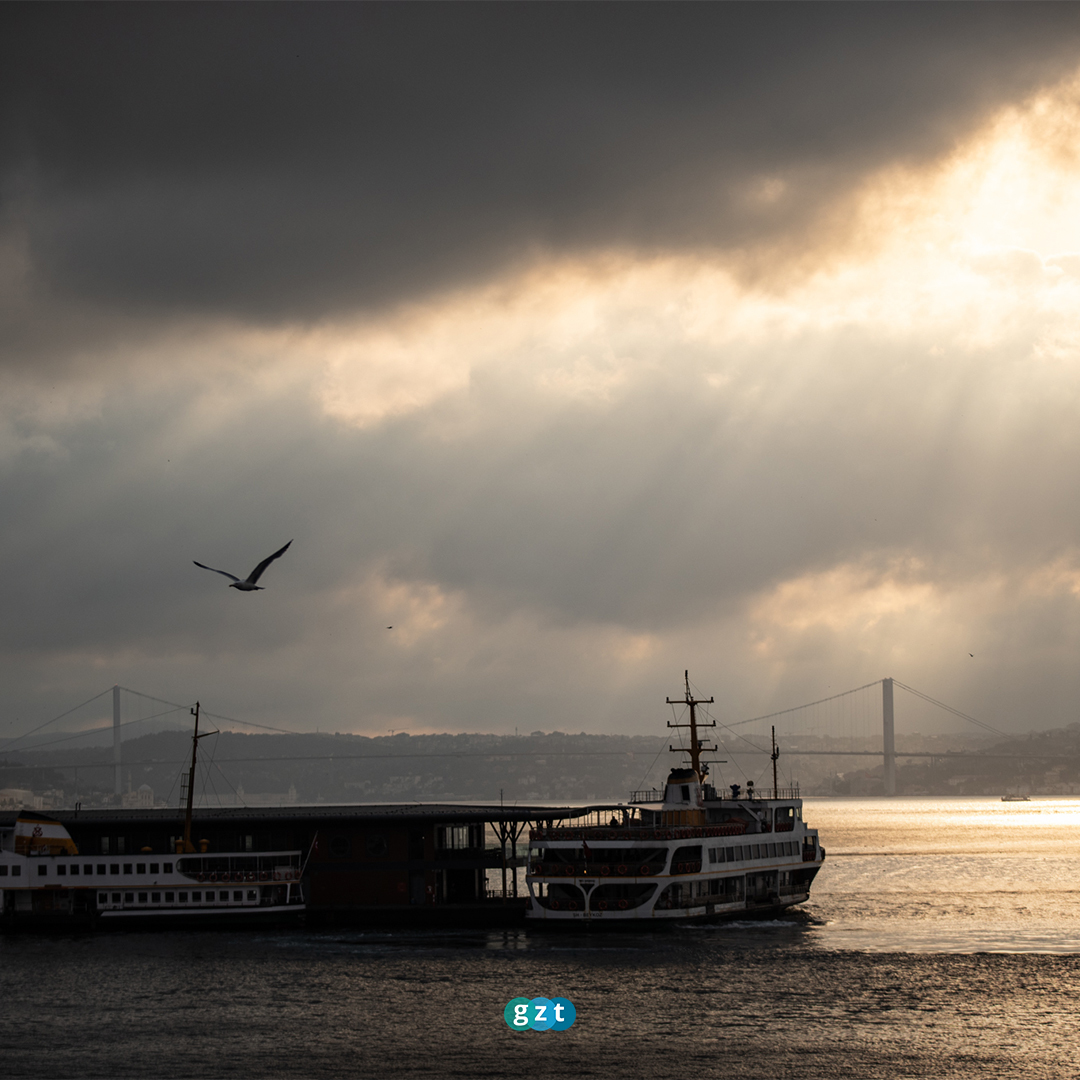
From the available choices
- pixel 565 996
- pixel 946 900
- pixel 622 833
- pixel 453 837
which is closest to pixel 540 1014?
pixel 565 996

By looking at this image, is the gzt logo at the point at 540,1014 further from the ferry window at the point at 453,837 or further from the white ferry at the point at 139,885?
the white ferry at the point at 139,885

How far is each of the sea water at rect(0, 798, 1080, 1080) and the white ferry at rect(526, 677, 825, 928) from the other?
1.25 metres

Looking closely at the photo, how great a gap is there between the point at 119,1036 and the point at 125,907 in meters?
19.8

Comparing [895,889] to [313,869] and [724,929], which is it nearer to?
[724,929]

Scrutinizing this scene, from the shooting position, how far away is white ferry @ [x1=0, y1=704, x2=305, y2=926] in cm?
6291

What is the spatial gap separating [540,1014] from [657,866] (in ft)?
49.0

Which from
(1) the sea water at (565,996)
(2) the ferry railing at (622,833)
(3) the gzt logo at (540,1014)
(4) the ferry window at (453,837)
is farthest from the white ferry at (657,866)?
(3) the gzt logo at (540,1014)

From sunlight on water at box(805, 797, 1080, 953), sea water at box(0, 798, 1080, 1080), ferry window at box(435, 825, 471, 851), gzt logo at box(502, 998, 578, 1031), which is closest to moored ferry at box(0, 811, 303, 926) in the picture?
sea water at box(0, 798, 1080, 1080)

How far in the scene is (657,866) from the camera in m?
→ 60.6

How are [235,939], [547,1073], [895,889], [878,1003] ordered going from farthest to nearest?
1. [895,889]
2. [235,939]
3. [878,1003]
4. [547,1073]

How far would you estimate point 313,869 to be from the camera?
64875 millimetres

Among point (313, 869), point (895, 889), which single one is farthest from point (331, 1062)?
point (895, 889)

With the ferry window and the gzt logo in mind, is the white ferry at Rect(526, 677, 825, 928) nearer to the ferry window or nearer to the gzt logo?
the ferry window

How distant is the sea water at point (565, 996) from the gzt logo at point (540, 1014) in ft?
1.46
